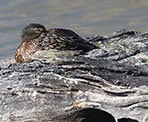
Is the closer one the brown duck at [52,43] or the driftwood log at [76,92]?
the driftwood log at [76,92]

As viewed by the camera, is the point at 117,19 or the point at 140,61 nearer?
the point at 140,61

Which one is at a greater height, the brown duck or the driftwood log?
the brown duck

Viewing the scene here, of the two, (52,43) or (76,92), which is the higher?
(52,43)

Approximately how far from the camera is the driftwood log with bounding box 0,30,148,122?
492cm

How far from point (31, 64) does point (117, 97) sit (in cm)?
90

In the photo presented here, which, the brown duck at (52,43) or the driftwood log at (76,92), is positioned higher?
the brown duck at (52,43)

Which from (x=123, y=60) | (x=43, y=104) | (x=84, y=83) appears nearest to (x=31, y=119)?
(x=43, y=104)

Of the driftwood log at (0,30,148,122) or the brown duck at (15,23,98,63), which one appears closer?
the driftwood log at (0,30,148,122)

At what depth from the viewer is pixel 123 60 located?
5559 millimetres

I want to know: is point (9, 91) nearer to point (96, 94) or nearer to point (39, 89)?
point (39, 89)

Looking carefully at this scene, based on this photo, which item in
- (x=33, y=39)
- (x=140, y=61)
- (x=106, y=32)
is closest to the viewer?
(x=140, y=61)

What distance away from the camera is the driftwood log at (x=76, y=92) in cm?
492

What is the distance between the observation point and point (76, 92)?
5.07 meters

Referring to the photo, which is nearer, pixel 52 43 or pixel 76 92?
pixel 76 92
